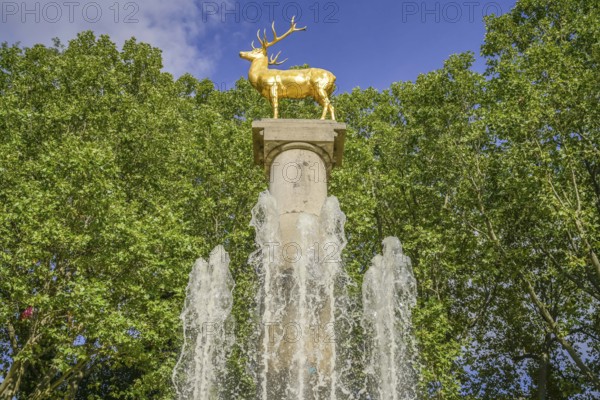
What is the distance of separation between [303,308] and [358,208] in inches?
361

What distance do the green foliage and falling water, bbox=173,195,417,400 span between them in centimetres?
329

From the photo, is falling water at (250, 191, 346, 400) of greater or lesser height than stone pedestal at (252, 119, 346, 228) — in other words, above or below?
below

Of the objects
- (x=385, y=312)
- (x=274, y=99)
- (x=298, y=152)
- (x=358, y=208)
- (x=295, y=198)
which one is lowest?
(x=385, y=312)

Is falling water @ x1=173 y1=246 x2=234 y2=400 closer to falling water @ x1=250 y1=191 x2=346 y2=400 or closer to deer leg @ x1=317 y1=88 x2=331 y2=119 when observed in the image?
falling water @ x1=250 y1=191 x2=346 y2=400

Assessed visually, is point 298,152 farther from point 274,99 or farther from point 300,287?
point 300,287

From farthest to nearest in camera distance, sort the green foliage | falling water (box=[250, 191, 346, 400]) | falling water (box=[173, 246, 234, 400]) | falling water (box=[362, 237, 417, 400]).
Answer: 1. the green foliage
2. falling water (box=[173, 246, 234, 400])
3. falling water (box=[362, 237, 417, 400])
4. falling water (box=[250, 191, 346, 400])

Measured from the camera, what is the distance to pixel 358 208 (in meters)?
16.2

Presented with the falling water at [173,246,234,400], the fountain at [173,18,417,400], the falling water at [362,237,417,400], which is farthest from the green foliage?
the falling water at [362,237,417,400]

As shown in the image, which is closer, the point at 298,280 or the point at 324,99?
the point at 298,280

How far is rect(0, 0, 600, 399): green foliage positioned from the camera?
1333cm

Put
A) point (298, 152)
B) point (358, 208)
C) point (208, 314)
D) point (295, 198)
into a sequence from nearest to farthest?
point (295, 198) → point (298, 152) → point (208, 314) → point (358, 208)

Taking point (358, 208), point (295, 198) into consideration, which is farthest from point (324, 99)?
point (358, 208)

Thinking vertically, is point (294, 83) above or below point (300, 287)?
above

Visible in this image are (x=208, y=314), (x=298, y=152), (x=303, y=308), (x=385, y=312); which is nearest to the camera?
(x=303, y=308)
